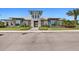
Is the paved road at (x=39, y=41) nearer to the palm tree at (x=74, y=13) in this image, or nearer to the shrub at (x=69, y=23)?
the shrub at (x=69, y=23)

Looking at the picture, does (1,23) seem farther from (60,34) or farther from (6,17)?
(60,34)

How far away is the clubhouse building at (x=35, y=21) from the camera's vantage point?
17.2 feet

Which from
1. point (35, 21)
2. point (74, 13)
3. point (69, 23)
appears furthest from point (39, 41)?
point (74, 13)

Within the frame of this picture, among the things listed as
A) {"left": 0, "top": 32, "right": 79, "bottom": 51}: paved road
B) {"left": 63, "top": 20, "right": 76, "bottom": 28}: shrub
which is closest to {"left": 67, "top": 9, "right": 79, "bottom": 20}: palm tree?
{"left": 63, "top": 20, "right": 76, "bottom": 28}: shrub

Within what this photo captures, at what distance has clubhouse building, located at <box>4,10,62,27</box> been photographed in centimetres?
525

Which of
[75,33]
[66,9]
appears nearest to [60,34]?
[75,33]

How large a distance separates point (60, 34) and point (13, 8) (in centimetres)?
166

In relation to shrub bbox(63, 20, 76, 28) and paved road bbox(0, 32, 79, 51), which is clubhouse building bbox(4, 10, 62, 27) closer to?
shrub bbox(63, 20, 76, 28)

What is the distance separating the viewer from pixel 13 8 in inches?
194

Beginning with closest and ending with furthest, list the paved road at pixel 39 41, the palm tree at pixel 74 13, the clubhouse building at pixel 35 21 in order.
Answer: the paved road at pixel 39 41 < the palm tree at pixel 74 13 < the clubhouse building at pixel 35 21

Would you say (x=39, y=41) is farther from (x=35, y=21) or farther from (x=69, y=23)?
(x=69, y=23)

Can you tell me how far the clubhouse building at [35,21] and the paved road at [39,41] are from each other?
29 centimetres

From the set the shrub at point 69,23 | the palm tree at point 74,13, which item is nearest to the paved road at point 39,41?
the shrub at point 69,23

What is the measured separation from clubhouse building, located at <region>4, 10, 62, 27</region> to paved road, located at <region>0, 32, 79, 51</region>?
0.29 meters
